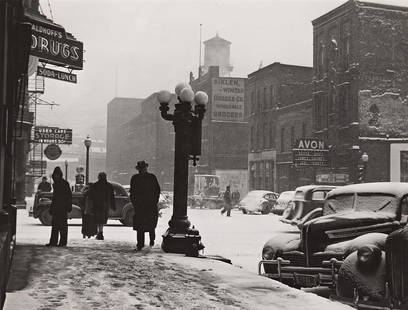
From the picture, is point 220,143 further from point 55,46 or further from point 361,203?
point 361,203

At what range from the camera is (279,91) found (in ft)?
170

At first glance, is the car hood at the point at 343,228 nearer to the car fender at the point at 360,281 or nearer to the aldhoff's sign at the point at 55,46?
the car fender at the point at 360,281

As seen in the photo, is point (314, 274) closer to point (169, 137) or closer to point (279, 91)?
point (279, 91)

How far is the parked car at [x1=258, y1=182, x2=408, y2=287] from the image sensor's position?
8.60m

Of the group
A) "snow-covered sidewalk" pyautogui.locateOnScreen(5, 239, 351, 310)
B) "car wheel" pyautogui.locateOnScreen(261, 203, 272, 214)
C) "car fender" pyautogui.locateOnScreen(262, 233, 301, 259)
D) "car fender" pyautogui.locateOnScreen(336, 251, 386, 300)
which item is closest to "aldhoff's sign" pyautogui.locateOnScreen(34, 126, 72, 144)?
"car wheel" pyautogui.locateOnScreen(261, 203, 272, 214)

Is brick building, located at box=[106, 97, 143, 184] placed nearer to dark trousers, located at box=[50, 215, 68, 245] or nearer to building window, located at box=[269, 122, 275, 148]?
building window, located at box=[269, 122, 275, 148]

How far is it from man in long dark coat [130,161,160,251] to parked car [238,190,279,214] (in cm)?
2327

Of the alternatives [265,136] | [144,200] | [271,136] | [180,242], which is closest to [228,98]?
[271,136]

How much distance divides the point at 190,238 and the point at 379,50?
104 feet

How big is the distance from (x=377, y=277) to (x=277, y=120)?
44.2 meters

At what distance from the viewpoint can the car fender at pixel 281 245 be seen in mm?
10148

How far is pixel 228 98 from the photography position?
36.7 m

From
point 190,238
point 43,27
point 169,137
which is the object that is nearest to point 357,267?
point 190,238

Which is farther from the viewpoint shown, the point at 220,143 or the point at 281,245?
the point at 220,143
